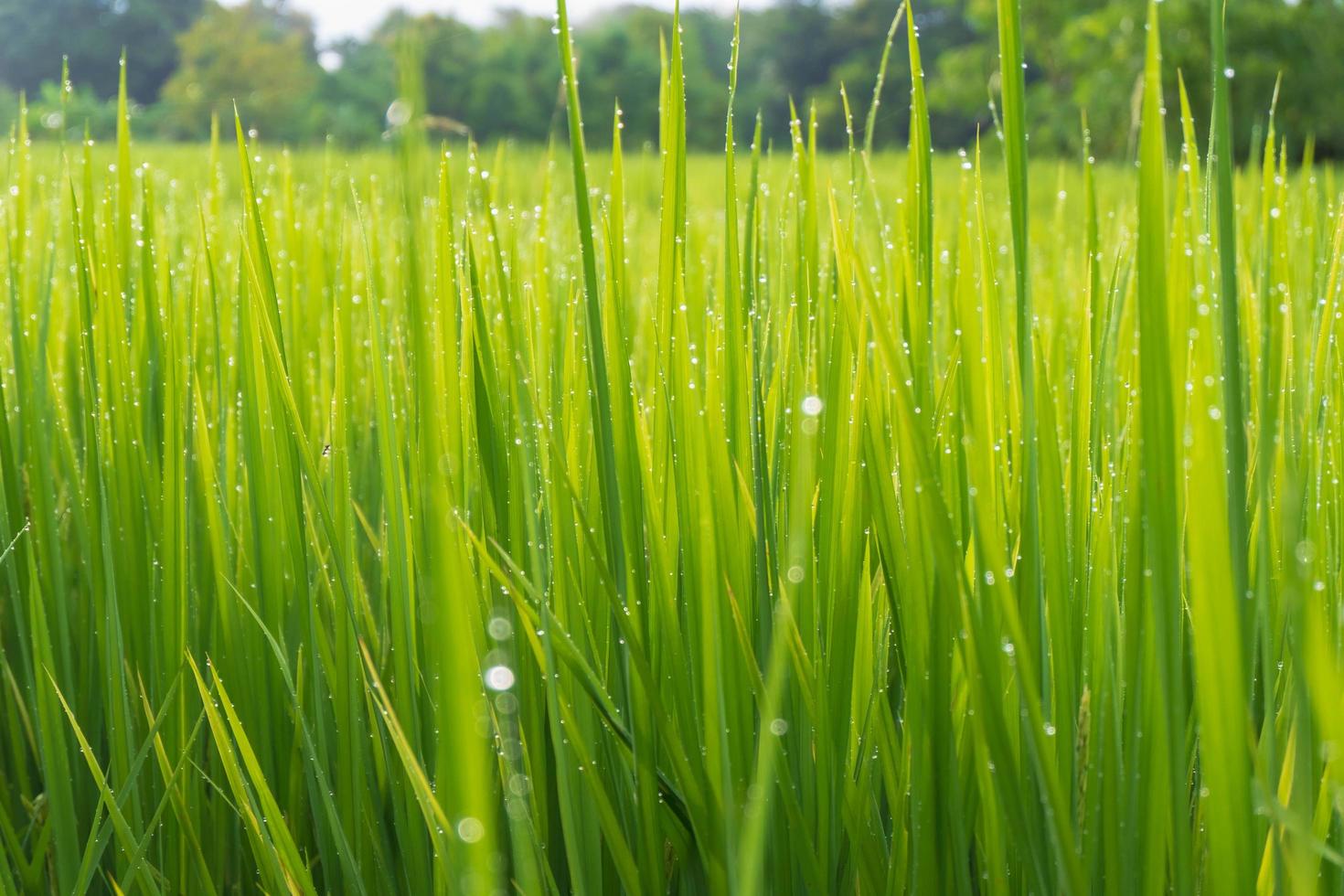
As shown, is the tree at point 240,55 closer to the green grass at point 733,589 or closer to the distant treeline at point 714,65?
the distant treeline at point 714,65

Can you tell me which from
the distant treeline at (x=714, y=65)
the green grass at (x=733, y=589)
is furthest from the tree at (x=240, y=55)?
the green grass at (x=733, y=589)

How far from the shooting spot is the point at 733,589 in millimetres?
553

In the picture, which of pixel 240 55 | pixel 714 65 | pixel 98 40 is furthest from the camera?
pixel 98 40

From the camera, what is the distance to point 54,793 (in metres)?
0.60

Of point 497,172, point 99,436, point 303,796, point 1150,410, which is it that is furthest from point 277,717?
point 497,172

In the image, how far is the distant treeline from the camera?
1292cm

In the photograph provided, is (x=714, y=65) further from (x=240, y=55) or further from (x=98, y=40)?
(x=98, y=40)

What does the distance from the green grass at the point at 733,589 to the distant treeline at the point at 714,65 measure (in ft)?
22.6

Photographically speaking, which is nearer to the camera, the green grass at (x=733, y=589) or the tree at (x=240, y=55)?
the green grass at (x=733, y=589)

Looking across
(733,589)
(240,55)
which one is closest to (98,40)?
(240,55)

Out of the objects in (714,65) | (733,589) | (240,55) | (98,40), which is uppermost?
(98,40)

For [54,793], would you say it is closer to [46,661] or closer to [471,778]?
[46,661]

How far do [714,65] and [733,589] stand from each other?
28.0 meters

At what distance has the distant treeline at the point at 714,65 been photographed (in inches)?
509
